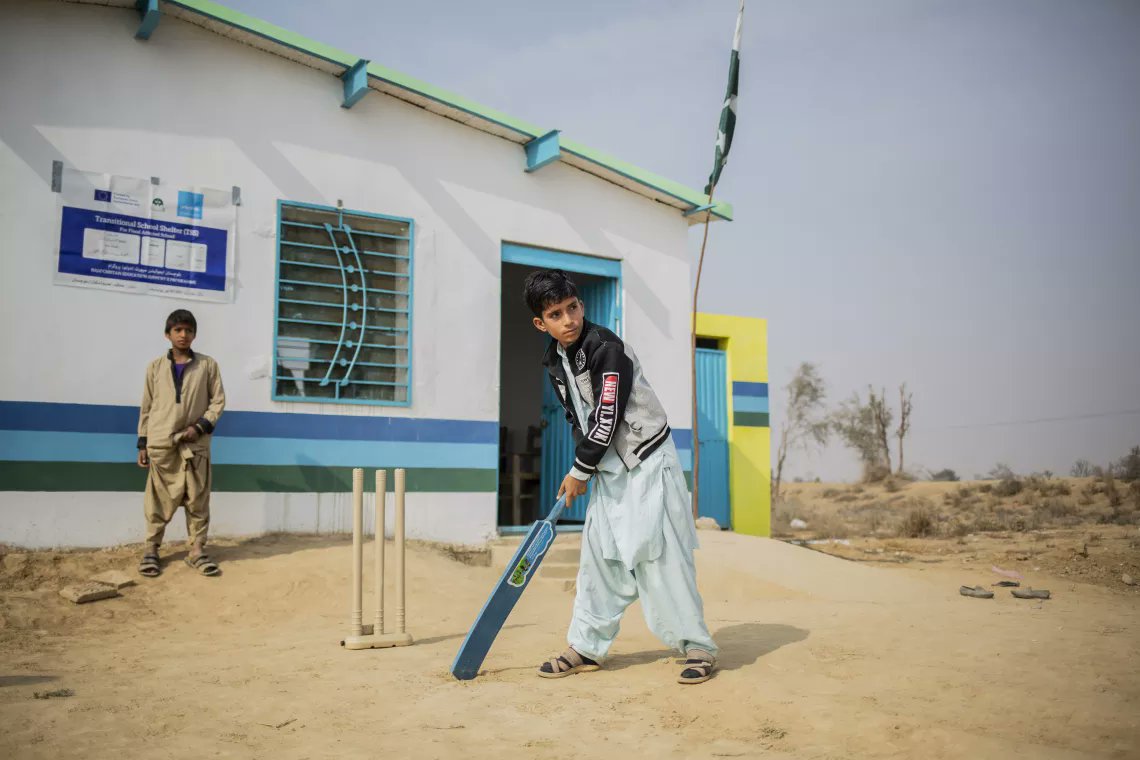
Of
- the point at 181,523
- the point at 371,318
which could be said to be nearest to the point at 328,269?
the point at 371,318

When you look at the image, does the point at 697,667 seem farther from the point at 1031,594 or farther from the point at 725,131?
the point at 725,131

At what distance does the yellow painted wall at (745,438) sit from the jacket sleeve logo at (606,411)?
7195 mm

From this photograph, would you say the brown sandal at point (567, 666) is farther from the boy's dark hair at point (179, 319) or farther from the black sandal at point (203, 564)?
the boy's dark hair at point (179, 319)

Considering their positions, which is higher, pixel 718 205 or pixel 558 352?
pixel 718 205

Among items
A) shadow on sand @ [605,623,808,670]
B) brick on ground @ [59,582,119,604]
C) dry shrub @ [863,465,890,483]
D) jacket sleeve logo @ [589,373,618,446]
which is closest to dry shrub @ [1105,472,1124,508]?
dry shrub @ [863,465,890,483]

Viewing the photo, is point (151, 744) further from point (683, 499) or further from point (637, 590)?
point (683, 499)

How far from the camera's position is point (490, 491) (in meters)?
8.20

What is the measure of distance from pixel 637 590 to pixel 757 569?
3.66 m

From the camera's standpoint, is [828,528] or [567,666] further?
[828,528]

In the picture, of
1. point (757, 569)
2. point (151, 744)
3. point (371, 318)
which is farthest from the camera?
point (371, 318)

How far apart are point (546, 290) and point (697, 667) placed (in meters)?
1.75

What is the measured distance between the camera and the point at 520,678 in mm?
3875

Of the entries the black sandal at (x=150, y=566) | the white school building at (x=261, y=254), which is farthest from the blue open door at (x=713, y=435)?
the black sandal at (x=150, y=566)

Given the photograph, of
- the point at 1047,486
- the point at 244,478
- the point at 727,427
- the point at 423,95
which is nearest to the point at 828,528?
the point at 727,427
